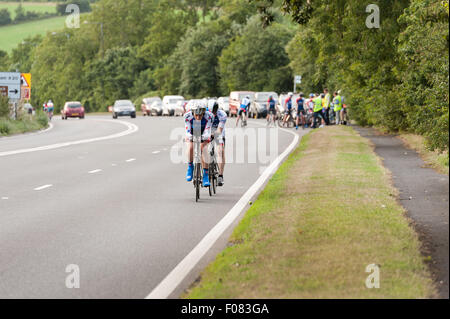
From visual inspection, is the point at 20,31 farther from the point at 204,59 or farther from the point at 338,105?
the point at 338,105

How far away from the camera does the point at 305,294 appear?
6293mm

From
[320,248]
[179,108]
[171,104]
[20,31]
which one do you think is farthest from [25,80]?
[20,31]

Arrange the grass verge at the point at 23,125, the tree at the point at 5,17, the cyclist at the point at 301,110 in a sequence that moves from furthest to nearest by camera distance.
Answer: the tree at the point at 5,17
the cyclist at the point at 301,110
the grass verge at the point at 23,125

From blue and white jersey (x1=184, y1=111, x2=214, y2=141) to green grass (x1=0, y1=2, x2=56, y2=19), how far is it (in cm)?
15405

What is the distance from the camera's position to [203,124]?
1361cm

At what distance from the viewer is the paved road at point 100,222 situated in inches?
295

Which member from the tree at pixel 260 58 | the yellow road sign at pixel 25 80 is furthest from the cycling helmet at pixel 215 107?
the tree at pixel 260 58

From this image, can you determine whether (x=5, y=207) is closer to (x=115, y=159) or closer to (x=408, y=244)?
(x=408, y=244)

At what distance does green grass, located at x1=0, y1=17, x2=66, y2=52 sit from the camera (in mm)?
160500

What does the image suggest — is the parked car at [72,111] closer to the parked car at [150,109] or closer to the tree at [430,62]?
the parked car at [150,109]

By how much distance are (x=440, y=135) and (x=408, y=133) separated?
13.3 m

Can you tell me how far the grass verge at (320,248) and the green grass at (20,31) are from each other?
153 metres

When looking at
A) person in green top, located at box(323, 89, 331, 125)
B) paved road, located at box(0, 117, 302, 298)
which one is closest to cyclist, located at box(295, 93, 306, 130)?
person in green top, located at box(323, 89, 331, 125)

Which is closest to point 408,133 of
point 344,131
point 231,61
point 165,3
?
point 344,131
